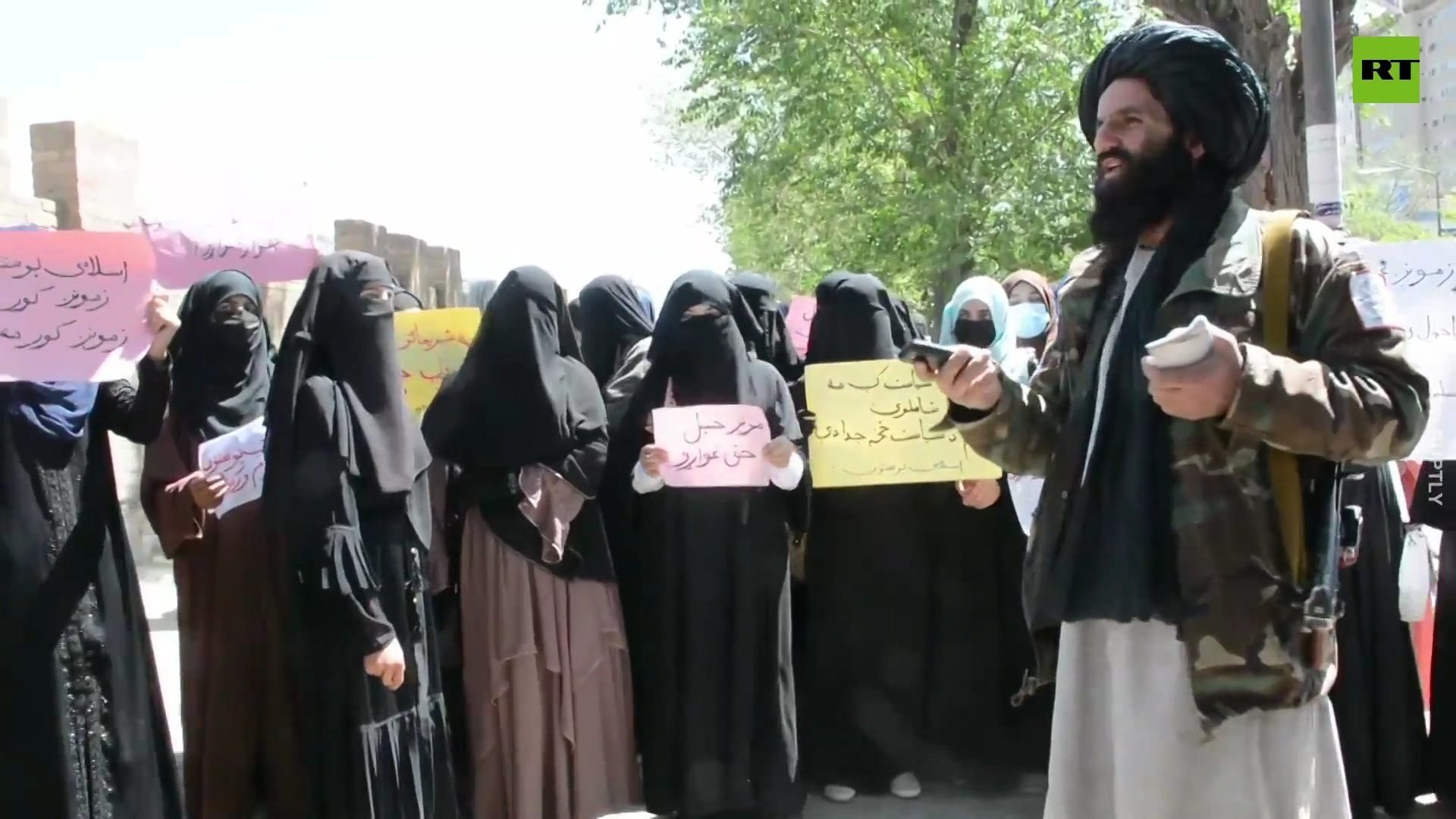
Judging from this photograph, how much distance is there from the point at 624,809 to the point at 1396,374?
3.04m

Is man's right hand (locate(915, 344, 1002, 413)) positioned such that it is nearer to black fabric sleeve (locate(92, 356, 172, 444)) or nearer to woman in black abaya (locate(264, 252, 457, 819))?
woman in black abaya (locate(264, 252, 457, 819))

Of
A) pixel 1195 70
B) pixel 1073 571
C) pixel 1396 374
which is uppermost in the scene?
pixel 1195 70

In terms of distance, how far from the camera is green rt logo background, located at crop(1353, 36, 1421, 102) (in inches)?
208

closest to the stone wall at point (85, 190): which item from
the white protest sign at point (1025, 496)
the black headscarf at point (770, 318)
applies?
the black headscarf at point (770, 318)

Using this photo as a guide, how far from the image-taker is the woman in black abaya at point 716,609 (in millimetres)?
3963

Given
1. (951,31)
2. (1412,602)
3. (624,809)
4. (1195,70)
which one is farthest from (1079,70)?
(1195,70)

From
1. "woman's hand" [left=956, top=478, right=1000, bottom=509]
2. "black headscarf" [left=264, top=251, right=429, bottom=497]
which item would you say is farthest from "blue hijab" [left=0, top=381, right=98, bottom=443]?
"woman's hand" [left=956, top=478, right=1000, bottom=509]

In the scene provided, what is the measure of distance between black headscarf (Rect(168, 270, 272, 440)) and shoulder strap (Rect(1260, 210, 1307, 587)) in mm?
3000

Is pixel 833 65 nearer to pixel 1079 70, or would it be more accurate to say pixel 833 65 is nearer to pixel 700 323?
pixel 1079 70

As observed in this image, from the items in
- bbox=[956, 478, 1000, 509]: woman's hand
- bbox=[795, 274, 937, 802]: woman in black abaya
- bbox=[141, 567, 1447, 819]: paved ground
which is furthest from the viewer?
bbox=[795, 274, 937, 802]: woman in black abaya

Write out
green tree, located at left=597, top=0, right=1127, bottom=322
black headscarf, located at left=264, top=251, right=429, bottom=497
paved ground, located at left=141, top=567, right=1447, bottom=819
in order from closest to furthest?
black headscarf, located at left=264, top=251, right=429, bottom=497
paved ground, located at left=141, top=567, right=1447, bottom=819
green tree, located at left=597, top=0, right=1127, bottom=322

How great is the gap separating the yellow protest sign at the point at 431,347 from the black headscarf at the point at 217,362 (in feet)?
2.15

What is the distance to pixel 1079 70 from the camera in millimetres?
10352

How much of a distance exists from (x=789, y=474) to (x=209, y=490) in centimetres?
172
